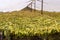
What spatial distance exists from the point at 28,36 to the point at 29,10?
585 millimetres

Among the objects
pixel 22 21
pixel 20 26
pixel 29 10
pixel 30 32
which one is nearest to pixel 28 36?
pixel 30 32

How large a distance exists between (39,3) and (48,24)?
50 cm

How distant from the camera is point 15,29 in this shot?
127cm

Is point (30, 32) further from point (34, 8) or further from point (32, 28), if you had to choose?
point (34, 8)

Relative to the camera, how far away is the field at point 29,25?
1.21 metres

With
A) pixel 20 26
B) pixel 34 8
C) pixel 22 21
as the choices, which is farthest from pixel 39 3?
pixel 20 26

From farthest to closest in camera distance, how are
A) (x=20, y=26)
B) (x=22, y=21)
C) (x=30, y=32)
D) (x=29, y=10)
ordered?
1. (x=29, y=10)
2. (x=22, y=21)
3. (x=20, y=26)
4. (x=30, y=32)

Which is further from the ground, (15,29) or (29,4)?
(29,4)

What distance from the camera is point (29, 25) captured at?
53.2 inches

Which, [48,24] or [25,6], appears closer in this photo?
[48,24]

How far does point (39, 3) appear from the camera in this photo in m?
1.84

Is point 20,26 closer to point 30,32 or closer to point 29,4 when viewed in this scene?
point 30,32

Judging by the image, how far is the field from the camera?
3.99ft

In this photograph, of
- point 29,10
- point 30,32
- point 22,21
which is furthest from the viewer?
point 29,10
